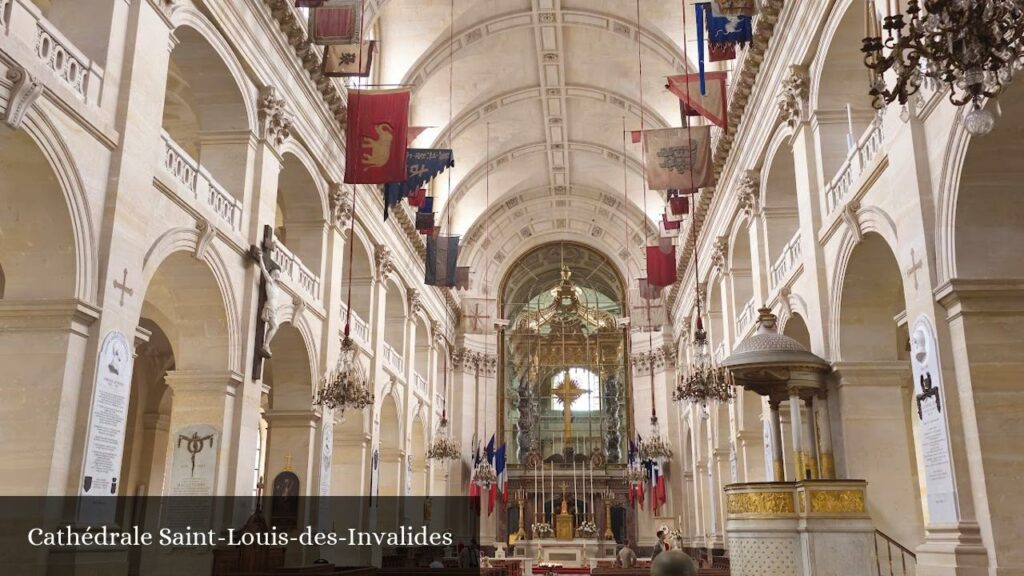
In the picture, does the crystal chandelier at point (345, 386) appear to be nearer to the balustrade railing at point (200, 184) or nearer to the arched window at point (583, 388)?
the balustrade railing at point (200, 184)

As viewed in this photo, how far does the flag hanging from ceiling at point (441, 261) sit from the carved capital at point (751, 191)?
331 inches

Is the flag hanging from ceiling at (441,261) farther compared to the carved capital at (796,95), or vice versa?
the flag hanging from ceiling at (441,261)

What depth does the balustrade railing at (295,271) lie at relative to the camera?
1537 centimetres

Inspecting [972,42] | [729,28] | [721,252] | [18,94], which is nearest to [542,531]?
[721,252]

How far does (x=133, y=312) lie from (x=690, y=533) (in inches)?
937

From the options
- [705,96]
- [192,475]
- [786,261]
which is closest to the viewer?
[192,475]

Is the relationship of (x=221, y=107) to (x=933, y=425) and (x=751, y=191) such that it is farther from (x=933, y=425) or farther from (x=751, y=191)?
(x=933, y=425)

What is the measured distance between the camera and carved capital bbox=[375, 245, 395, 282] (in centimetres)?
2177

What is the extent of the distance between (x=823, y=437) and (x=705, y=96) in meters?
7.42

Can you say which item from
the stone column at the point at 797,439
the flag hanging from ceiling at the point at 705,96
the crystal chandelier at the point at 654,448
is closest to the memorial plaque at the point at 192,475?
the stone column at the point at 797,439

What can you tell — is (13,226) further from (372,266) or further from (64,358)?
(372,266)

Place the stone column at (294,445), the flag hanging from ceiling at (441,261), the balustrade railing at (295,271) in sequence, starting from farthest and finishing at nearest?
the flag hanging from ceiling at (441,261) < the stone column at (294,445) < the balustrade railing at (295,271)

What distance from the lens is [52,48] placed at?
9000 millimetres

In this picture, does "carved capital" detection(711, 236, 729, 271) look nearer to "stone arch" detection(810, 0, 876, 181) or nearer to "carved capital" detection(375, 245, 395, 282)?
"stone arch" detection(810, 0, 876, 181)
